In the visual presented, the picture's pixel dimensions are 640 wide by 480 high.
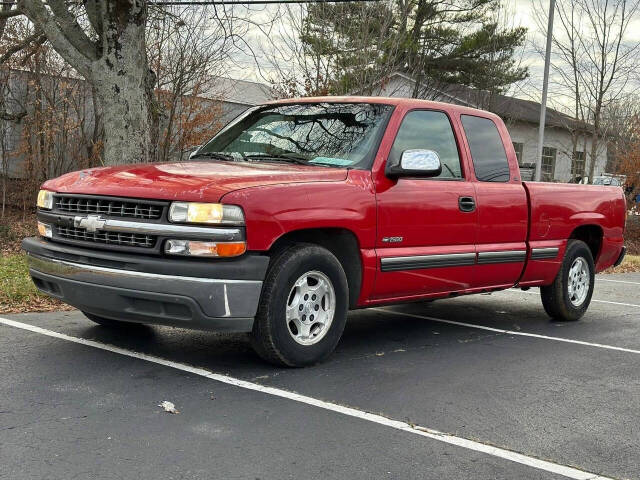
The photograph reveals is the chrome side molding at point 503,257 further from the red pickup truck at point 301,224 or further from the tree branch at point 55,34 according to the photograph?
the tree branch at point 55,34

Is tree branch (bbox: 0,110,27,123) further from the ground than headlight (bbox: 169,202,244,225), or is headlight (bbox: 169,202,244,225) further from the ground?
tree branch (bbox: 0,110,27,123)

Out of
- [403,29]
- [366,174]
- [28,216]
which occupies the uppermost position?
[403,29]

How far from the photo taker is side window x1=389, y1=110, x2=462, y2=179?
246 inches

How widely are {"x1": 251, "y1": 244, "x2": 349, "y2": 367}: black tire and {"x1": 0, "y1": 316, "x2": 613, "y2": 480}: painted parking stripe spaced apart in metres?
0.32

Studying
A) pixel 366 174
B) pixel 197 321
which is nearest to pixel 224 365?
pixel 197 321

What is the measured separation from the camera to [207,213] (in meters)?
4.80

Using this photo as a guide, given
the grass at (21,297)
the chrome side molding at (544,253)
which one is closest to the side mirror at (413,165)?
the chrome side molding at (544,253)

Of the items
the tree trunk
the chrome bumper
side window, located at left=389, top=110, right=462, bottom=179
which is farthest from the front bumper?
the tree trunk

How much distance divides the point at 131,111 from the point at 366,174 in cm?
532

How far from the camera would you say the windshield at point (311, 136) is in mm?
5922

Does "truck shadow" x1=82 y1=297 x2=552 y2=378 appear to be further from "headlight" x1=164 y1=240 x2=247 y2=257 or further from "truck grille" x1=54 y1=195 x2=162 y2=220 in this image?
"truck grille" x1=54 y1=195 x2=162 y2=220

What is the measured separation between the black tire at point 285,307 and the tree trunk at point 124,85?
18.0 ft

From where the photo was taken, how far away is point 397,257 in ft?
19.5

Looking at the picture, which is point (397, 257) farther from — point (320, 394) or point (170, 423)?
point (170, 423)
